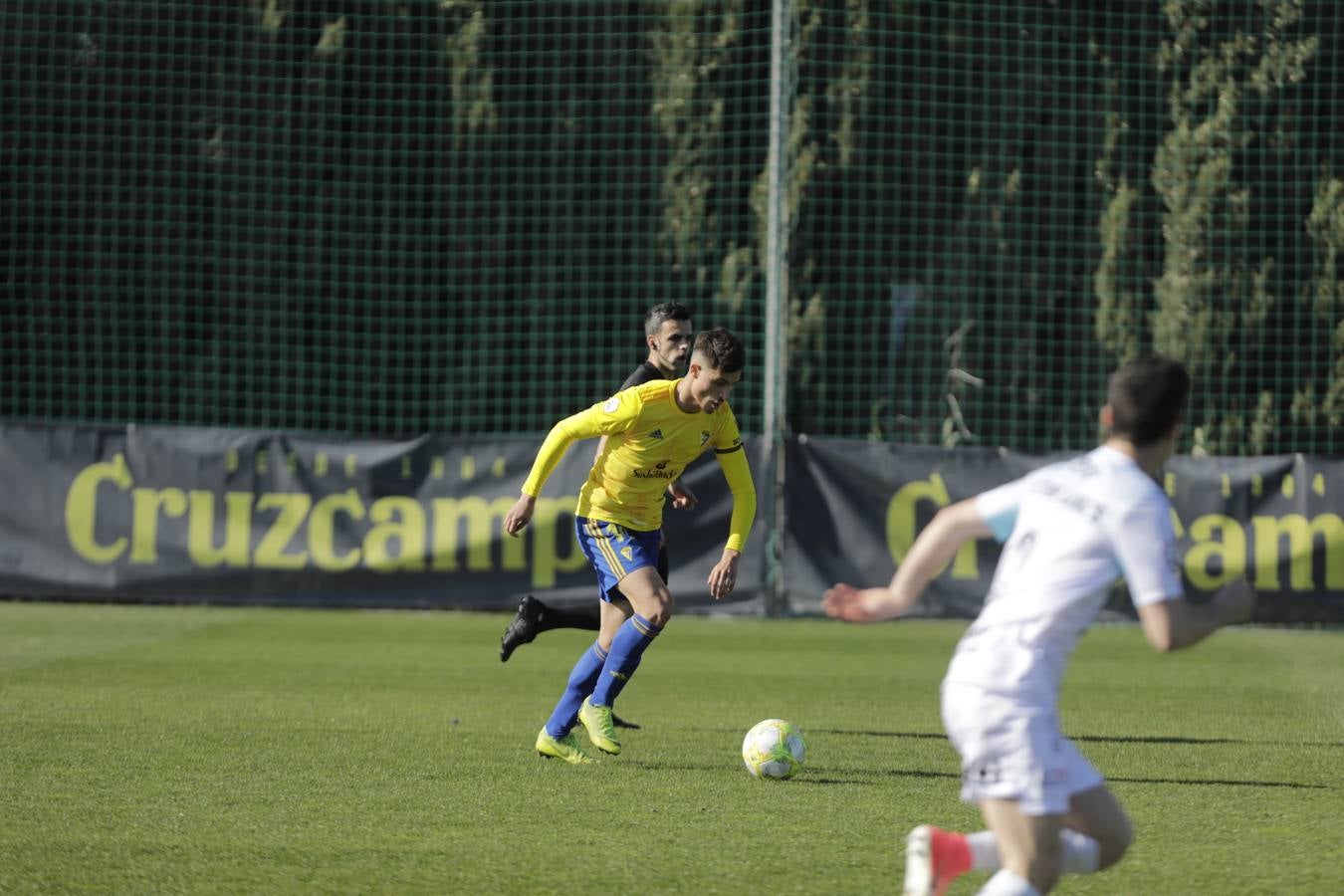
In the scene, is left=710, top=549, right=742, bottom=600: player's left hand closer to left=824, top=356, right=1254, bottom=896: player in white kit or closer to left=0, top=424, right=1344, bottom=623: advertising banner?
left=824, top=356, right=1254, bottom=896: player in white kit

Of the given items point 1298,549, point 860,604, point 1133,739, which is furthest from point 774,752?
point 1298,549

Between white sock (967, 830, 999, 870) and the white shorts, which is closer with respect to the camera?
the white shorts

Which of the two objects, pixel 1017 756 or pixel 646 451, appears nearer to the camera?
pixel 1017 756

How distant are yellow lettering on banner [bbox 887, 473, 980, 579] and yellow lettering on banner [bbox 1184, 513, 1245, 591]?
1.86 m

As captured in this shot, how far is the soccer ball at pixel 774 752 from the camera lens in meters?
7.13

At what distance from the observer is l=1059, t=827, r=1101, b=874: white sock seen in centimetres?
418

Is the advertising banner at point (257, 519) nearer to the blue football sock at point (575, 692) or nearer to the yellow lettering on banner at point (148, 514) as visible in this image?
the yellow lettering on banner at point (148, 514)

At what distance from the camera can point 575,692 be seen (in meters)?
7.81

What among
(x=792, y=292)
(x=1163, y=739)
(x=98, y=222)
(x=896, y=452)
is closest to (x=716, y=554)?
(x=896, y=452)

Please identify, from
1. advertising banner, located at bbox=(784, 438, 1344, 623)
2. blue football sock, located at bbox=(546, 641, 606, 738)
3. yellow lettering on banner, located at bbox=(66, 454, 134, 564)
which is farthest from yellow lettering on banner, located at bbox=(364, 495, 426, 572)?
blue football sock, located at bbox=(546, 641, 606, 738)

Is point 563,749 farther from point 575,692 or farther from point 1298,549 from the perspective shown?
point 1298,549

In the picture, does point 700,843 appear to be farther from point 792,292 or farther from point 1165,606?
point 792,292

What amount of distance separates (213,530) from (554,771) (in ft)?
32.1

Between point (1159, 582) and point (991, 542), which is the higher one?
point (1159, 582)
